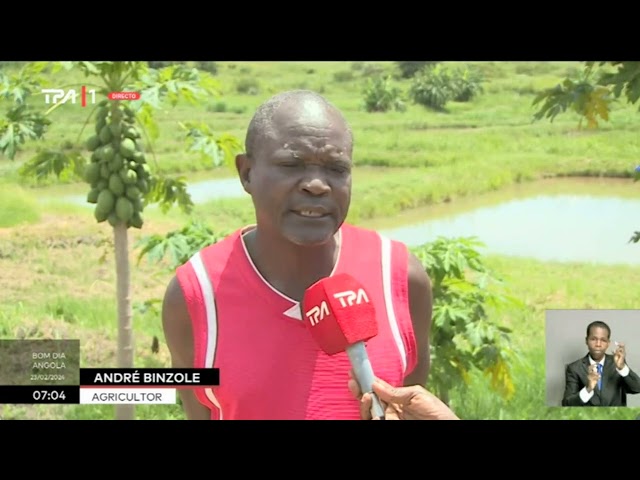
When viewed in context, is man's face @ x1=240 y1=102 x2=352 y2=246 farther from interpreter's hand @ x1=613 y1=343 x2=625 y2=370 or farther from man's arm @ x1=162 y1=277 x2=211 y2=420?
interpreter's hand @ x1=613 y1=343 x2=625 y2=370

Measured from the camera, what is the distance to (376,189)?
419 centimetres

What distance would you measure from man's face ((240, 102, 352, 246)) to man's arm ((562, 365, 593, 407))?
6.39ft

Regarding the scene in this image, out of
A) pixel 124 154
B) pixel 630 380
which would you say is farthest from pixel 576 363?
pixel 124 154

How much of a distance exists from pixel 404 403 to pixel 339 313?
272 millimetres

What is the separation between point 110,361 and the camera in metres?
4.15

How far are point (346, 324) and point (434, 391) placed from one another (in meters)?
2.26

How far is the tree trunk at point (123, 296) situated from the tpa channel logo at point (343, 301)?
203cm

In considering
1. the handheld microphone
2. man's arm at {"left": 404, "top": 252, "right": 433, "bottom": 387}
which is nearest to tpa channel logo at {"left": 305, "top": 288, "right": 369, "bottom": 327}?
the handheld microphone

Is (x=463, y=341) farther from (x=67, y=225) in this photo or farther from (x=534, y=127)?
(x=67, y=225)

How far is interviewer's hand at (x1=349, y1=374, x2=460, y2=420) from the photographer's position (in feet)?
7.23

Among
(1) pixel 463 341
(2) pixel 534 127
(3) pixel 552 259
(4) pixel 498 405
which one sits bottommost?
(4) pixel 498 405

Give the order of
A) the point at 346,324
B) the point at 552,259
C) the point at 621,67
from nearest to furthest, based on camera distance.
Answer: the point at 346,324, the point at 621,67, the point at 552,259

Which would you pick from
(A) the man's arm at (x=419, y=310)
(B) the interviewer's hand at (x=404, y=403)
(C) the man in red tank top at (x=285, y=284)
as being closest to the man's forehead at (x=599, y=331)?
(A) the man's arm at (x=419, y=310)

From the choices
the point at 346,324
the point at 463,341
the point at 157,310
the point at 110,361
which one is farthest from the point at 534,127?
the point at 346,324
